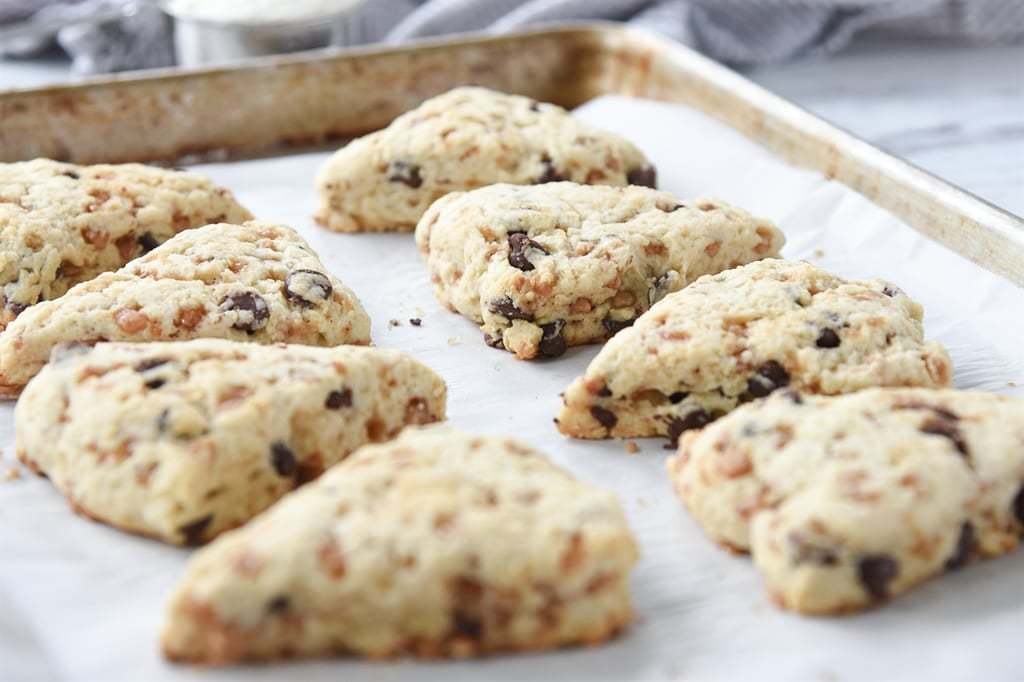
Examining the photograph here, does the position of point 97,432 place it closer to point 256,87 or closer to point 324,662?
point 324,662

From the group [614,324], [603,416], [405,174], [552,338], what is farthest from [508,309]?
[405,174]

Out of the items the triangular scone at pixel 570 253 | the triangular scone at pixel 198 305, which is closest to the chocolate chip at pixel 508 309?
the triangular scone at pixel 570 253

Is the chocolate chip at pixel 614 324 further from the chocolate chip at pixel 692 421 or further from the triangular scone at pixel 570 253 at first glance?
the chocolate chip at pixel 692 421

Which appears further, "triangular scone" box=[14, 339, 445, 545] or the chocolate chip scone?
"triangular scone" box=[14, 339, 445, 545]

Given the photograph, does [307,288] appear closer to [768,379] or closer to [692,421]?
[692,421]

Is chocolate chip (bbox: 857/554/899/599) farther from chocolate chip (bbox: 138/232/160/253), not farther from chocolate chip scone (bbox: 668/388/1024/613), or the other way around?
chocolate chip (bbox: 138/232/160/253)

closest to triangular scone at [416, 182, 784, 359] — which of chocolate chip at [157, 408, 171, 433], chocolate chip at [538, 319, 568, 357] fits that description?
chocolate chip at [538, 319, 568, 357]
